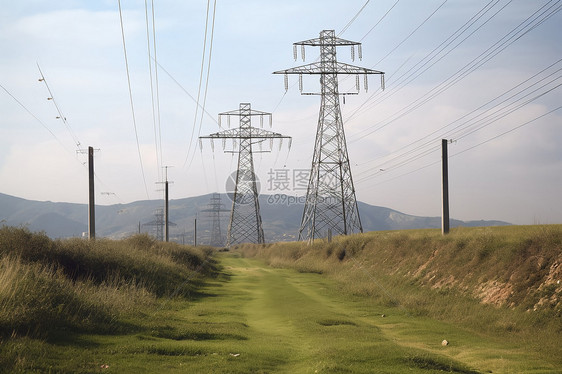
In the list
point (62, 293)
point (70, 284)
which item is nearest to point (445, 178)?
point (70, 284)

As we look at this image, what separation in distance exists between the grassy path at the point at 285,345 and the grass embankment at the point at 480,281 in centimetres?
99

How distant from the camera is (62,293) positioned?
15016 mm

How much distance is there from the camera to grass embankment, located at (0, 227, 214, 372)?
1184 centimetres

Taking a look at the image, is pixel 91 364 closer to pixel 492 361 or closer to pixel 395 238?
pixel 492 361

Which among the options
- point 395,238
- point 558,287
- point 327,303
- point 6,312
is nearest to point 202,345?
point 6,312

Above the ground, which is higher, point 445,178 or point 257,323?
point 445,178

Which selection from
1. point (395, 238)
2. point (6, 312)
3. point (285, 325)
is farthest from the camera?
point (395, 238)

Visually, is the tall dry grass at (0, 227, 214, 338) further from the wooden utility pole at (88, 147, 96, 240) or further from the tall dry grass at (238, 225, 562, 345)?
the tall dry grass at (238, 225, 562, 345)

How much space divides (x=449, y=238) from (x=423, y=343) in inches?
558

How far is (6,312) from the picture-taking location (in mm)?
12062

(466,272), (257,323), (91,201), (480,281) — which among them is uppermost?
(91,201)

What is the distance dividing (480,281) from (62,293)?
15758mm

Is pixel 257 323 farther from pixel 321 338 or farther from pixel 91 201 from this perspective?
pixel 91 201

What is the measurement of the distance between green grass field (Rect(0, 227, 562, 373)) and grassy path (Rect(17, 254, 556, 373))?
0.04 meters
